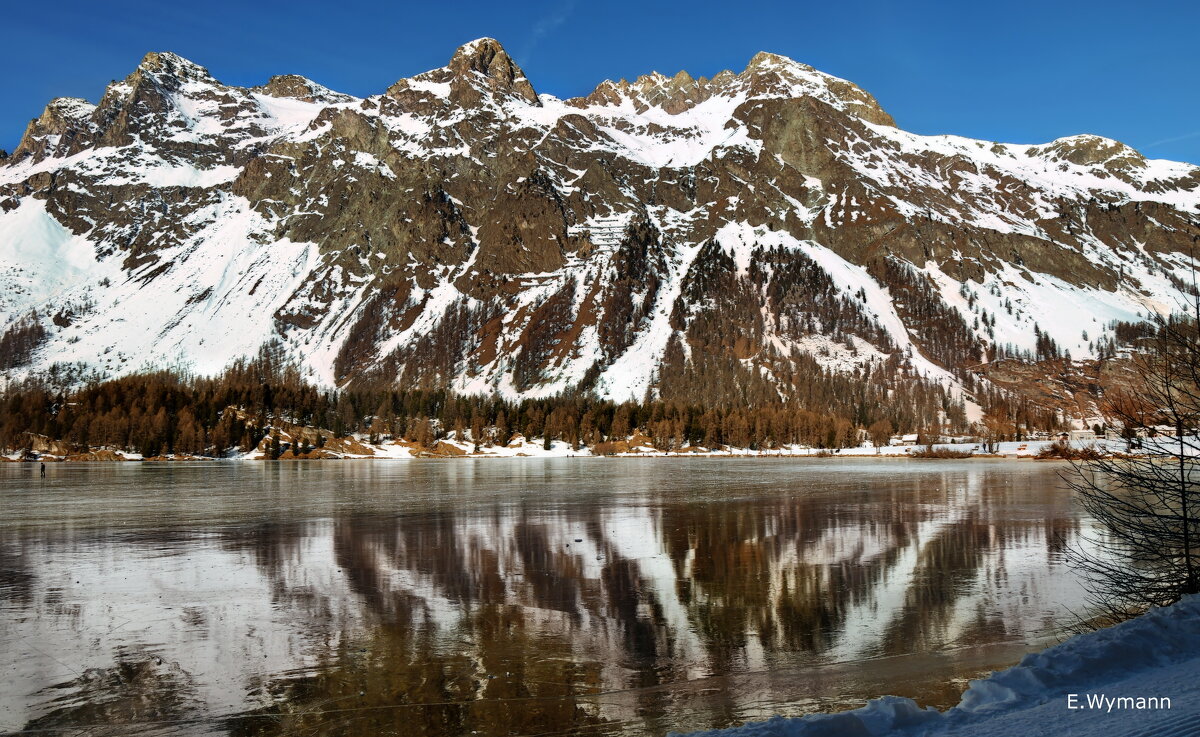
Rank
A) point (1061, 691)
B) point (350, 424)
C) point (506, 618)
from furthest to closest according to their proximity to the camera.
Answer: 1. point (350, 424)
2. point (506, 618)
3. point (1061, 691)

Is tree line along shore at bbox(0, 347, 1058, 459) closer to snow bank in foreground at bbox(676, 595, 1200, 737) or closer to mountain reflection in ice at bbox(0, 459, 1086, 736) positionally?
mountain reflection in ice at bbox(0, 459, 1086, 736)

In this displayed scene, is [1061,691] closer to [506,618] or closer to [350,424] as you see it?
[506,618]

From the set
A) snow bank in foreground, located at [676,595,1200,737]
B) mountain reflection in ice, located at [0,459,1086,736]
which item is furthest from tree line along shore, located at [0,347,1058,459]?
snow bank in foreground, located at [676,595,1200,737]

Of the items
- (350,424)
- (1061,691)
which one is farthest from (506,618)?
(350,424)

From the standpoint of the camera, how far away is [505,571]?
23.1 meters

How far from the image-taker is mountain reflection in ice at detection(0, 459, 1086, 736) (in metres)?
12.0

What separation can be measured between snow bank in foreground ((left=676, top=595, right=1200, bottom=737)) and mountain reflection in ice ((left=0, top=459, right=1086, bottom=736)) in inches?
85.5

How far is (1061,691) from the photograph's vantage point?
30.9 feet

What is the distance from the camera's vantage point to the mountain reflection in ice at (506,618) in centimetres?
1201

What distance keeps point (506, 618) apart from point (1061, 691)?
36.5 ft

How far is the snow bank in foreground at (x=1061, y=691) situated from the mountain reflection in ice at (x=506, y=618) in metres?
2.17

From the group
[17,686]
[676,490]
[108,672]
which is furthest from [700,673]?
[676,490]

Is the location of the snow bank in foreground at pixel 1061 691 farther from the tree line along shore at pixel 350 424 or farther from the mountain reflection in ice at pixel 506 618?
the tree line along shore at pixel 350 424

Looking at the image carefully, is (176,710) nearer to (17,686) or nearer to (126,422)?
(17,686)
